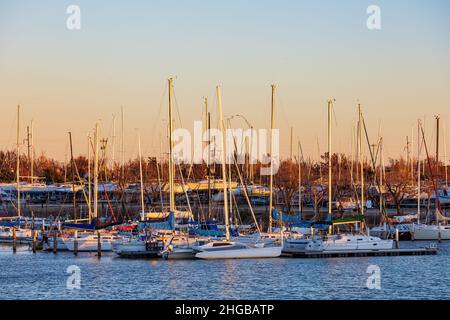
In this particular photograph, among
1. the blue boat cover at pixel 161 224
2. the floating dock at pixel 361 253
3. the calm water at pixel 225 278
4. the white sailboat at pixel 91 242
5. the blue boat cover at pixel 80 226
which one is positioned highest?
the blue boat cover at pixel 161 224

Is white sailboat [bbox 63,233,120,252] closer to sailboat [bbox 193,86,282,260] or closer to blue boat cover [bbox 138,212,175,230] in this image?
blue boat cover [bbox 138,212,175,230]

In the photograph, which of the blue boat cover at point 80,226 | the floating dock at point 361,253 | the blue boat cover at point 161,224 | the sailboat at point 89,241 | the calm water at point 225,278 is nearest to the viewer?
the calm water at point 225,278

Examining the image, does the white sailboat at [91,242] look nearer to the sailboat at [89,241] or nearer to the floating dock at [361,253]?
the sailboat at [89,241]

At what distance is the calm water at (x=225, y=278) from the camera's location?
43.9m

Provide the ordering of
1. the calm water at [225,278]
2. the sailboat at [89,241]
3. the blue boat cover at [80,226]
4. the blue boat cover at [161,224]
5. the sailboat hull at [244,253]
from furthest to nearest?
the blue boat cover at [80,226] < the sailboat at [89,241] < the blue boat cover at [161,224] < the sailboat hull at [244,253] < the calm water at [225,278]

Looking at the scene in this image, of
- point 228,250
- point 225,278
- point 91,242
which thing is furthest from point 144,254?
point 225,278

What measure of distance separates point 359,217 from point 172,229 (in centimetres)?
1154

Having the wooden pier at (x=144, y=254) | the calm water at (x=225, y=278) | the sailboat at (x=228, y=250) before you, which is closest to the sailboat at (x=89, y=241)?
the calm water at (x=225, y=278)

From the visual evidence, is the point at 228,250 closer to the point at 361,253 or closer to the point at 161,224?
the point at 161,224

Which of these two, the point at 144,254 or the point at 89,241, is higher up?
the point at 89,241

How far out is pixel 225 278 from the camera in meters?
48.9

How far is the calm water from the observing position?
43875 millimetres
